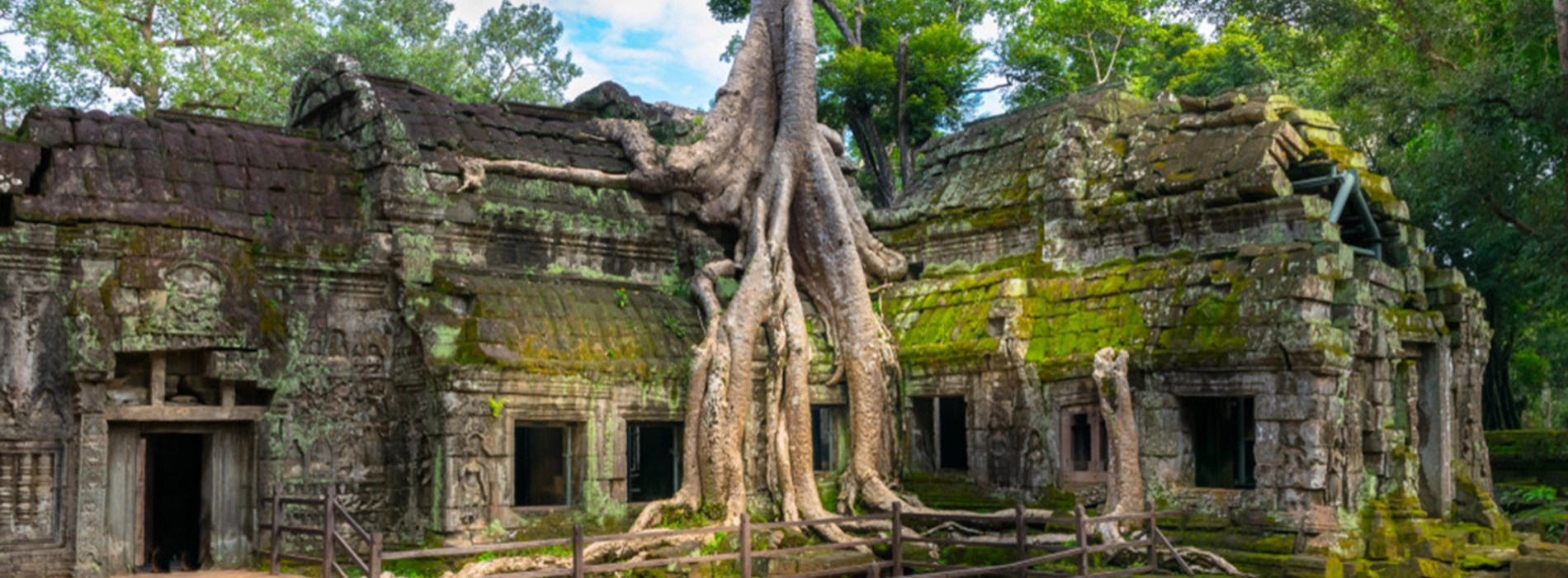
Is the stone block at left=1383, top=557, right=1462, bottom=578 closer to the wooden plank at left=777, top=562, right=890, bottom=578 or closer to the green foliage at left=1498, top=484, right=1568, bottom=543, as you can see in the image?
the green foliage at left=1498, top=484, right=1568, bottom=543

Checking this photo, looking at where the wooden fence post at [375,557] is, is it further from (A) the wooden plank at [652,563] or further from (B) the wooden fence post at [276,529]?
(B) the wooden fence post at [276,529]

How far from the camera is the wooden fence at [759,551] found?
9.98 metres

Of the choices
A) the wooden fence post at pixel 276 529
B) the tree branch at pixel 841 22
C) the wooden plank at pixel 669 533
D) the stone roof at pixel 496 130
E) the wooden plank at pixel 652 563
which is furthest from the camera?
the tree branch at pixel 841 22

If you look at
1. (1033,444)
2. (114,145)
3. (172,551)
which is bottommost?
(172,551)

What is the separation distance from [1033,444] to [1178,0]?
8.62 m

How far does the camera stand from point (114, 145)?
11.6 m

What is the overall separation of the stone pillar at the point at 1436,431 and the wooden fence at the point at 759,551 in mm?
2969

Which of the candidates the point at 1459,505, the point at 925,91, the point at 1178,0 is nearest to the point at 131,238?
the point at 1459,505

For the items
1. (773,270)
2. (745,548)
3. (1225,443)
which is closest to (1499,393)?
(1225,443)

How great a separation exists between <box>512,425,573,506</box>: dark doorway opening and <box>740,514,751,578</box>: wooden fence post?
7.57ft

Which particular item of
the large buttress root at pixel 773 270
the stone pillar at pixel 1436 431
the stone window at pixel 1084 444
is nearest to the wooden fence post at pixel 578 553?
the large buttress root at pixel 773 270

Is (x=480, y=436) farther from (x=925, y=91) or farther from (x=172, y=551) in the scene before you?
(x=925, y=91)

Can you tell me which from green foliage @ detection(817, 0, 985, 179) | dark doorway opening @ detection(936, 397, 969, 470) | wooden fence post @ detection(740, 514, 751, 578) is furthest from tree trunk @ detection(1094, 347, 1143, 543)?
green foliage @ detection(817, 0, 985, 179)

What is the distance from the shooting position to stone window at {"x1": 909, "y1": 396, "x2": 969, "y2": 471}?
48.7 feet
